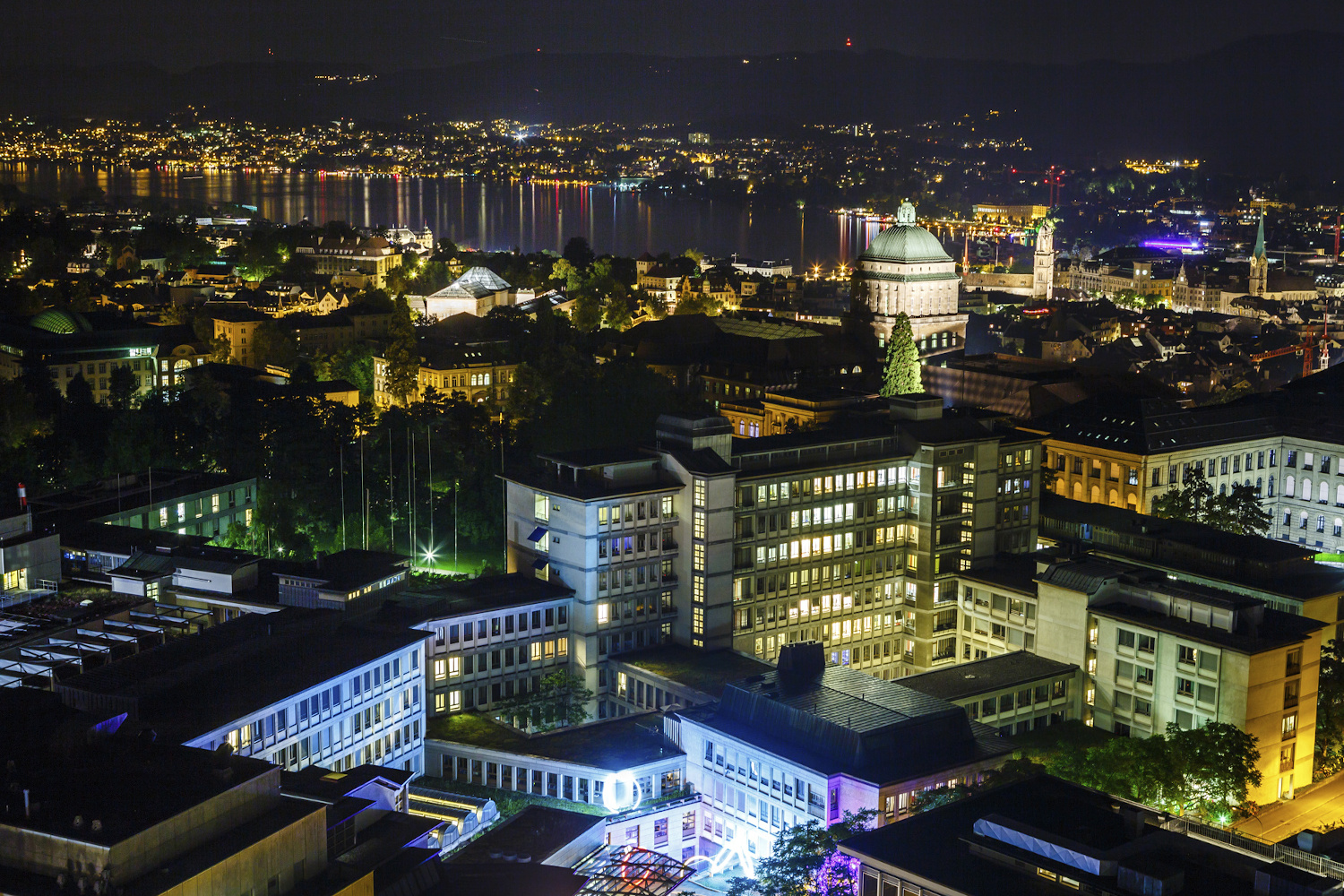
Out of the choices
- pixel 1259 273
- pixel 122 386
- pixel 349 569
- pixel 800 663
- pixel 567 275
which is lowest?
pixel 800 663

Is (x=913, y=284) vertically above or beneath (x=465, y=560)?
above

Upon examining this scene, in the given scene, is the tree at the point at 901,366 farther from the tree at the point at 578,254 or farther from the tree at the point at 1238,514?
the tree at the point at 578,254

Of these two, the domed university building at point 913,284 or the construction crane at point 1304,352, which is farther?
the construction crane at point 1304,352

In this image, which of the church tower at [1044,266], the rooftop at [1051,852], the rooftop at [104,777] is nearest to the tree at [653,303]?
the church tower at [1044,266]

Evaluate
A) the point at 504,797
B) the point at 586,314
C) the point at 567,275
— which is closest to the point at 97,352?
the point at 586,314

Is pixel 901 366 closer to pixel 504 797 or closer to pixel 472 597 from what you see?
pixel 472 597

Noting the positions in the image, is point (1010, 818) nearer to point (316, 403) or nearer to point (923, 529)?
point (923, 529)
